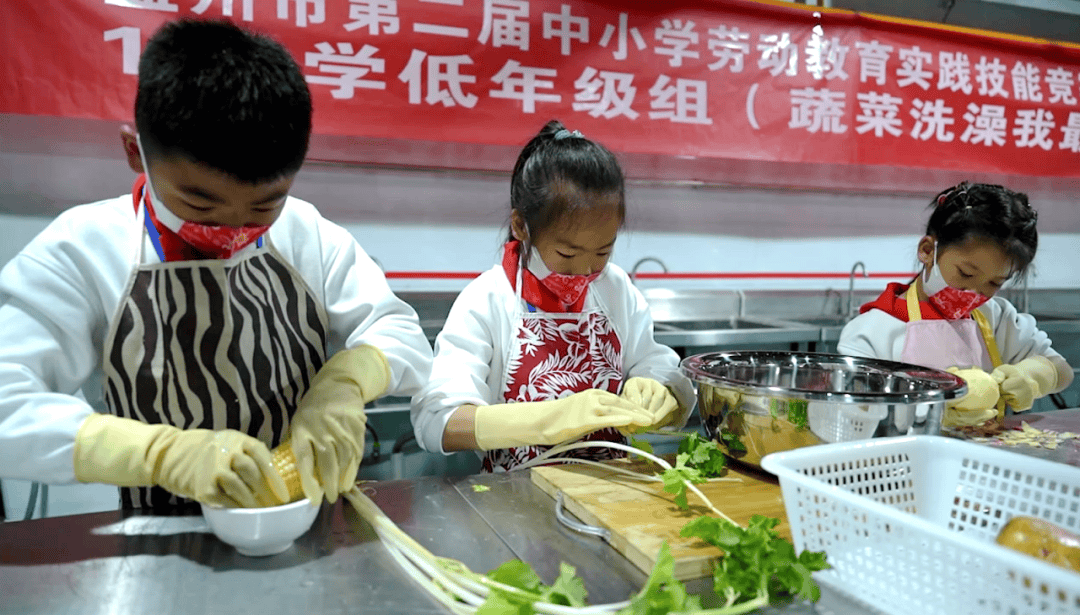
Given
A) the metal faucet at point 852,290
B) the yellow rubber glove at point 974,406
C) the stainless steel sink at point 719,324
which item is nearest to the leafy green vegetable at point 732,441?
the yellow rubber glove at point 974,406

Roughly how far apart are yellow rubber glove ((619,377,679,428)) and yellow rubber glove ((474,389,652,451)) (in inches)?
5.1

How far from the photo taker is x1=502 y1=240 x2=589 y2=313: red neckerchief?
1729mm

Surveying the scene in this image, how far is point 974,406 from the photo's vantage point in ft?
5.92

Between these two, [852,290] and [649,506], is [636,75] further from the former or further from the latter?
[649,506]

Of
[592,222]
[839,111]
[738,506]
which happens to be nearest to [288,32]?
[592,222]

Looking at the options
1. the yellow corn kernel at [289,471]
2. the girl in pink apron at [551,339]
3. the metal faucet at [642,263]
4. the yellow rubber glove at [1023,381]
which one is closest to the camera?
the yellow corn kernel at [289,471]

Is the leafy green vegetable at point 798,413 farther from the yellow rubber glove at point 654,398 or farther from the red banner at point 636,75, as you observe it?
the red banner at point 636,75

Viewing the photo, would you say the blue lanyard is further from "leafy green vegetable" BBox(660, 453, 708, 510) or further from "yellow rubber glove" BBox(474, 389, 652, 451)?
"leafy green vegetable" BBox(660, 453, 708, 510)

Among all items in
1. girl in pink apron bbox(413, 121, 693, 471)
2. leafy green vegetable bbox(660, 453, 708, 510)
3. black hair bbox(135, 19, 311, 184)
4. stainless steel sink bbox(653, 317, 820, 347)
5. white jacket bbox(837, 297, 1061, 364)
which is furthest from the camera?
stainless steel sink bbox(653, 317, 820, 347)

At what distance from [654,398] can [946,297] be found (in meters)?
1.17

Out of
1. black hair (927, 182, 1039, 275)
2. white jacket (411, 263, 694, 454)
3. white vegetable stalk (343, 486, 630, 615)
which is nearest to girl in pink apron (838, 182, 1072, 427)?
black hair (927, 182, 1039, 275)

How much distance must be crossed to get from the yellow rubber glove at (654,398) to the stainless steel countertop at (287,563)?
0.39 metres

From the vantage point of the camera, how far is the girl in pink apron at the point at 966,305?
201cm

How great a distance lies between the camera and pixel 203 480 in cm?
96
